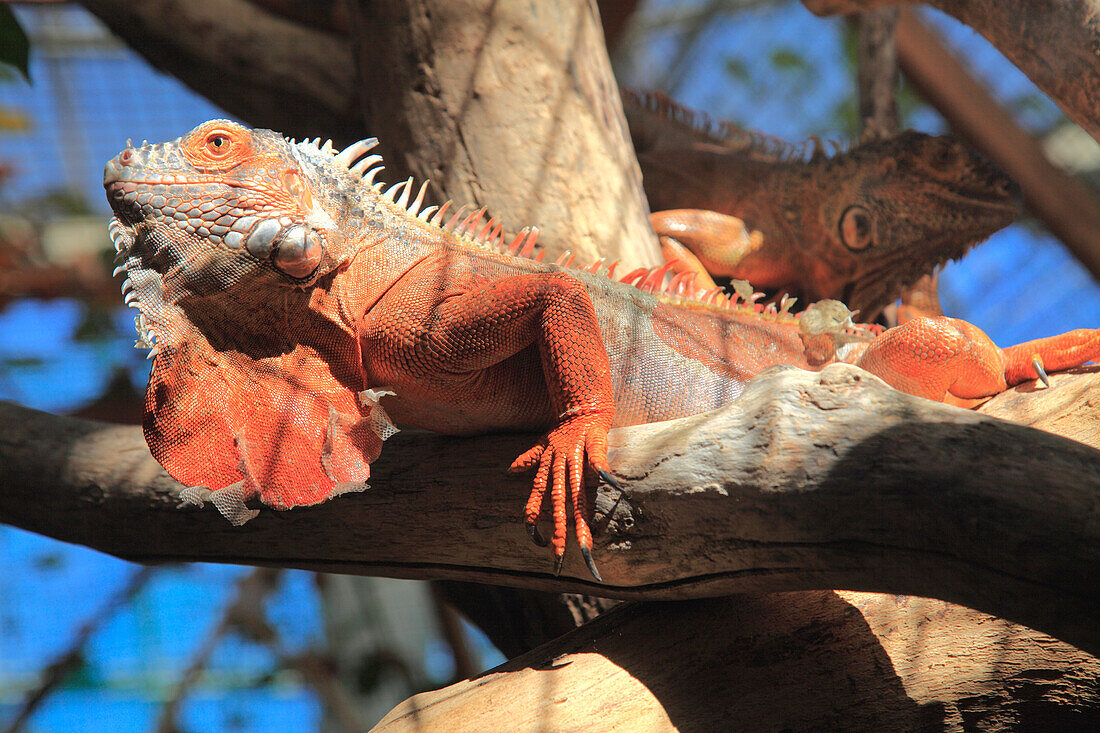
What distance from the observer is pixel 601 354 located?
1.88 m

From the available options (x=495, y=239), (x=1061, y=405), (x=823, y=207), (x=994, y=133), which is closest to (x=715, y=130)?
(x=823, y=207)

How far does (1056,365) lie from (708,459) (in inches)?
50.8

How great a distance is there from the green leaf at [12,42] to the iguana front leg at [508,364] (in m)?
2.19

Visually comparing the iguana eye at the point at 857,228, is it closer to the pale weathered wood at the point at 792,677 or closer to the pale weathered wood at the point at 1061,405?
the pale weathered wood at the point at 1061,405

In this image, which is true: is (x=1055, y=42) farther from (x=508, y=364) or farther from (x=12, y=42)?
(x=12, y=42)

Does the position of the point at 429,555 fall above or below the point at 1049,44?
below

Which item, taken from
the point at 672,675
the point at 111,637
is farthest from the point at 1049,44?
the point at 111,637

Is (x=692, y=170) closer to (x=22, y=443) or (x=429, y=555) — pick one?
(x=429, y=555)

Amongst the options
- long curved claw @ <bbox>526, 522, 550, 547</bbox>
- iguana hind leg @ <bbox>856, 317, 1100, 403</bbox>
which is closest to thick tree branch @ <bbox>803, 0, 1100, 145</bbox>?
iguana hind leg @ <bbox>856, 317, 1100, 403</bbox>

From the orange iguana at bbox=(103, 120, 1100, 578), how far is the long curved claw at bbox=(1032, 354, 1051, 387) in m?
0.02

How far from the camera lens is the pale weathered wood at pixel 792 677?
1.75 meters

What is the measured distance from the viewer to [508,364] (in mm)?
2098

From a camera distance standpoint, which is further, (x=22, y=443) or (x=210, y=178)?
(x=22, y=443)

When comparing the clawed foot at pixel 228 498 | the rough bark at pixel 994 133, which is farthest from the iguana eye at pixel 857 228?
the clawed foot at pixel 228 498
